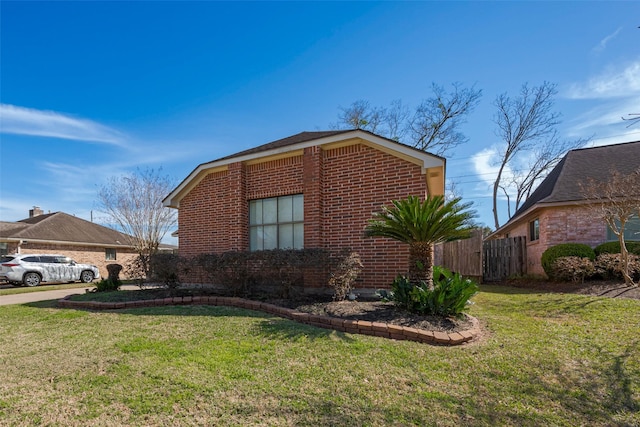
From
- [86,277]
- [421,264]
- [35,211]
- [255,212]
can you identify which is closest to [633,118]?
[421,264]

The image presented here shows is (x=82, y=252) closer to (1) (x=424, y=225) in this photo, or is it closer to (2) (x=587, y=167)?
(1) (x=424, y=225)

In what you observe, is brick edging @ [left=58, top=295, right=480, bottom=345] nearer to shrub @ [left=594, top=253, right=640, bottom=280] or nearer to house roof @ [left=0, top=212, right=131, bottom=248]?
shrub @ [left=594, top=253, right=640, bottom=280]

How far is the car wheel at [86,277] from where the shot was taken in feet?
58.5

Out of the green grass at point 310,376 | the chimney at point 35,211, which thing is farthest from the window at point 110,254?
the green grass at point 310,376

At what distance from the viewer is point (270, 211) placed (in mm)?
8633

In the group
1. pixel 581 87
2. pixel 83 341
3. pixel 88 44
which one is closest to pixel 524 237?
pixel 581 87

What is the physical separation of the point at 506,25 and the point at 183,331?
982cm

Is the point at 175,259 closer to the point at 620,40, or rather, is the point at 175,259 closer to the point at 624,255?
the point at 620,40

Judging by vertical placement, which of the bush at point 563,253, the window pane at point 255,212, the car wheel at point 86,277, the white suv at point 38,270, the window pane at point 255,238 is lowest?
the car wheel at point 86,277

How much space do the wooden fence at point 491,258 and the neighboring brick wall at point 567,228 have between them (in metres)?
0.98

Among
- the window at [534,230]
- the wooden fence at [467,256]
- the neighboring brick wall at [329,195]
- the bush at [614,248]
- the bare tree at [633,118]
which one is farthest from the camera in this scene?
the wooden fence at [467,256]

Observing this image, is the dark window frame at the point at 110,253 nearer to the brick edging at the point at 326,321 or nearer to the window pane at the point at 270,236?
the brick edging at the point at 326,321

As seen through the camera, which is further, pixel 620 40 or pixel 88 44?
pixel 88 44

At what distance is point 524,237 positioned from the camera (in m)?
13.7
